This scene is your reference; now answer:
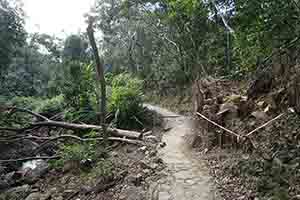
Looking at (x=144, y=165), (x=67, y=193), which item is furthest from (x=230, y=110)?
(x=67, y=193)

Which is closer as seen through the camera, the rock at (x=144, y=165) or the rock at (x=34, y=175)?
the rock at (x=144, y=165)

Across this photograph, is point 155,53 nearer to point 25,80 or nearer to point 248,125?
point 25,80

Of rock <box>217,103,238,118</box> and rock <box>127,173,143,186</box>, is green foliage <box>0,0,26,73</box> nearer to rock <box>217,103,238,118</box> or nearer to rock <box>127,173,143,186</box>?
rock <box>127,173,143,186</box>

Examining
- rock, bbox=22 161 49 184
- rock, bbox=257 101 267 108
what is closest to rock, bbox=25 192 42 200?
rock, bbox=22 161 49 184

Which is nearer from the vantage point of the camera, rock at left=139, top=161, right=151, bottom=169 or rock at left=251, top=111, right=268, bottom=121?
rock at left=251, top=111, right=268, bottom=121

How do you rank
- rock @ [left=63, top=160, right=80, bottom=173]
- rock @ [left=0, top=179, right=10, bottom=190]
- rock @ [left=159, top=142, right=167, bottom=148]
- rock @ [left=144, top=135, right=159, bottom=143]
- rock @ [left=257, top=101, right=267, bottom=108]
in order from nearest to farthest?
rock @ [left=257, top=101, right=267, bottom=108], rock @ [left=63, top=160, right=80, bottom=173], rock @ [left=159, top=142, right=167, bottom=148], rock @ [left=144, top=135, right=159, bottom=143], rock @ [left=0, top=179, right=10, bottom=190]

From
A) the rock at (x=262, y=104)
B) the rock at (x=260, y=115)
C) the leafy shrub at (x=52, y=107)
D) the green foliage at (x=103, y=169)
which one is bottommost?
the green foliage at (x=103, y=169)

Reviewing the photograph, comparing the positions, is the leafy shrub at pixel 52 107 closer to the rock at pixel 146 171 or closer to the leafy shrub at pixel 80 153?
the leafy shrub at pixel 80 153

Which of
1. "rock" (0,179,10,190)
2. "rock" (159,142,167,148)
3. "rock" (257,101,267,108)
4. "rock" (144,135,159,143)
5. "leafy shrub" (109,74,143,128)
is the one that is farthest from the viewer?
"leafy shrub" (109,74,143,128)

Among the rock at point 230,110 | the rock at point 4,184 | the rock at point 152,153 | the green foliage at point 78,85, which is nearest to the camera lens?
the rock at point 230,110

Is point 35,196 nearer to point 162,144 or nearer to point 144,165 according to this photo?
point 144,165

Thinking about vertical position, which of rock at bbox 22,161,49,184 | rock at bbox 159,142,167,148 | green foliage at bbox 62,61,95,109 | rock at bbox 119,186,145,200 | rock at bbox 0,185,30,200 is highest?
green foliage at bbox 62,61,95,109

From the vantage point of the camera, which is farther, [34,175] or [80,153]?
[34,175]

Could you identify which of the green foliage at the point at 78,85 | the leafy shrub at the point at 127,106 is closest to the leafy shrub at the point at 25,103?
the green foliage at the point at 78,85
